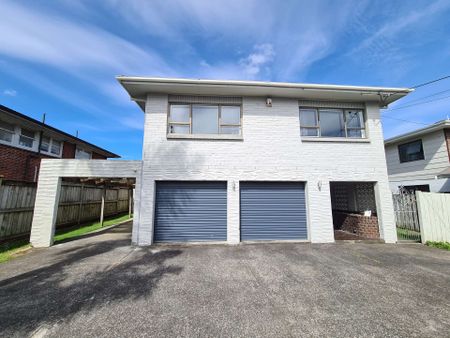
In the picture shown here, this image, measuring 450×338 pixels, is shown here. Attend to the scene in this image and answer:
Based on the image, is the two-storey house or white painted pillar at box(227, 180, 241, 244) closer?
white painted pillar at box(227, 180, 241, 244)

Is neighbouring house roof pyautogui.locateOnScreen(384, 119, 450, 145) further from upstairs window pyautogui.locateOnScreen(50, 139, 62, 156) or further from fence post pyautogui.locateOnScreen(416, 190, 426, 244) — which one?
upstairs window pyautogui.locateOnScreen(50, 139, 62, 156)

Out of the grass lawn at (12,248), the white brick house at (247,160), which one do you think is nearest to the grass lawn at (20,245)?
Result: the grass lawn at (12,248)

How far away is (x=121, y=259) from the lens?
20.1 ft

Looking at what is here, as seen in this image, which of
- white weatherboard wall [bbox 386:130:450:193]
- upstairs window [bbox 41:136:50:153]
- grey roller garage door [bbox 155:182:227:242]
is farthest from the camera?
upstairs window [bbox 41:136:50:153]

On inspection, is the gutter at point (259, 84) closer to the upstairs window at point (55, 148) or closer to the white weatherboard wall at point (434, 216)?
the white weatherboard wall at point (434, 216)

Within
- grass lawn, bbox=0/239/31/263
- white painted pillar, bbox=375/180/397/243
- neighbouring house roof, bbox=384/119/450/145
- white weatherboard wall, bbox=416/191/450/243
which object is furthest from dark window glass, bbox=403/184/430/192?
grass lawn, bbox=0/239/31/263

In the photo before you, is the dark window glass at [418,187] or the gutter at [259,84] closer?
the gutter at [259,84]

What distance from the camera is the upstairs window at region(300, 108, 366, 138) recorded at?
892 centimetres

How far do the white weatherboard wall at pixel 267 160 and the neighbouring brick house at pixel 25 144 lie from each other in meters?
6.73

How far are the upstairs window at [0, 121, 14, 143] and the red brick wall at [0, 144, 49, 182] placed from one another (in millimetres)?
509

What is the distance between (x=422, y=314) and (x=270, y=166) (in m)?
5.81

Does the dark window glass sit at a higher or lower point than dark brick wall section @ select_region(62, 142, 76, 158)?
lower

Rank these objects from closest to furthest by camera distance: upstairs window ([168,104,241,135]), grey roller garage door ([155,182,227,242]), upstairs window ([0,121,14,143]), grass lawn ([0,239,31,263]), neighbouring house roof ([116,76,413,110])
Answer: grass lawn ([0,239,31,263])
neighbouring house roof ([116,76,413,110])
grey roller garage door ([155,182,227,242])
upstairs window ([168,104,241,135])
upstairs window ([0,121,14,143])

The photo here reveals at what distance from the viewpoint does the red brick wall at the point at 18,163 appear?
9.63 metres
